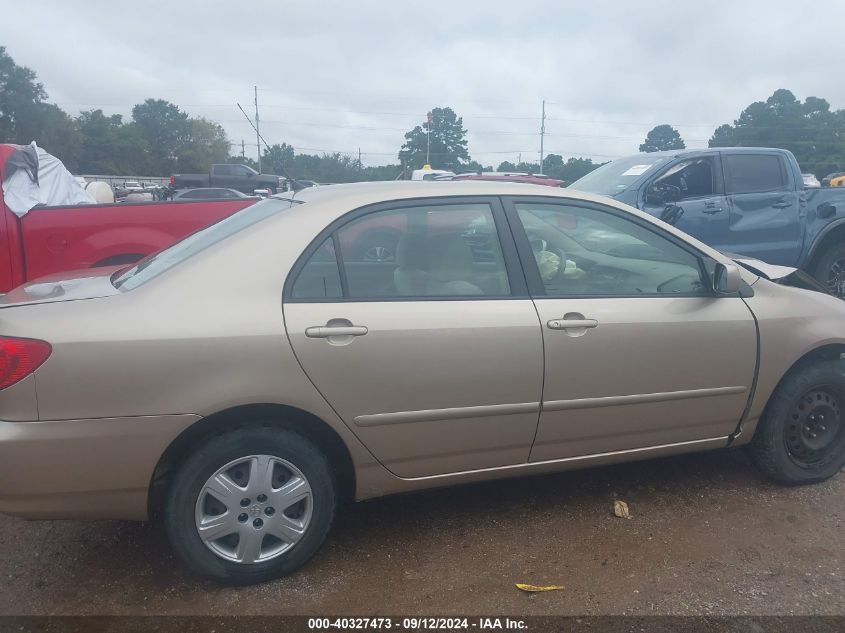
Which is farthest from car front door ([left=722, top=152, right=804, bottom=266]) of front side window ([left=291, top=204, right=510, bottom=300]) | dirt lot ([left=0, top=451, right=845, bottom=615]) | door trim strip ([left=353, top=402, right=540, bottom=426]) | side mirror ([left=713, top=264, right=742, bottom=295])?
door trim strip ([left=353, top=402, right=540, bottom=426])

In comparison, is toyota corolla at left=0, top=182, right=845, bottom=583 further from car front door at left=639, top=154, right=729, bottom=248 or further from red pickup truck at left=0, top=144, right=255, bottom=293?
car front door at left=639, top=154, right=729, bottom=248

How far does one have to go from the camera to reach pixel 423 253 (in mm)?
3088

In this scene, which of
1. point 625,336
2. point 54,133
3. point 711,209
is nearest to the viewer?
point 625,336

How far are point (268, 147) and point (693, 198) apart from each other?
14.9 ft

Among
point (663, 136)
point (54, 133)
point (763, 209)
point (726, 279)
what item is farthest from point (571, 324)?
point (54, 133)

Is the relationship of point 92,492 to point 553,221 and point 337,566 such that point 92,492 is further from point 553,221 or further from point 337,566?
point 553,221

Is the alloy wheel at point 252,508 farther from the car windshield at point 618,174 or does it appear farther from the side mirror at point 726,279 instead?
the car windshield at point 618,174

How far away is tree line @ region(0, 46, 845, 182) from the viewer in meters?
30.7

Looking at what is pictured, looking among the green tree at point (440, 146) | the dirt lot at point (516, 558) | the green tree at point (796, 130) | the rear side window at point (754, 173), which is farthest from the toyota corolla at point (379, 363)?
the green tree at point (796, 130)

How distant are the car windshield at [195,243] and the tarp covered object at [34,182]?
3011mm

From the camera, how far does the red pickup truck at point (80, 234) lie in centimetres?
549

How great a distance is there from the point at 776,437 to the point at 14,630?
11.3ft

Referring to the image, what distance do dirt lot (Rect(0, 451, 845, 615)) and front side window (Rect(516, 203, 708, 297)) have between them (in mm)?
1101

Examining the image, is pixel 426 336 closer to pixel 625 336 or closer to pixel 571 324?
pixel 571 324
